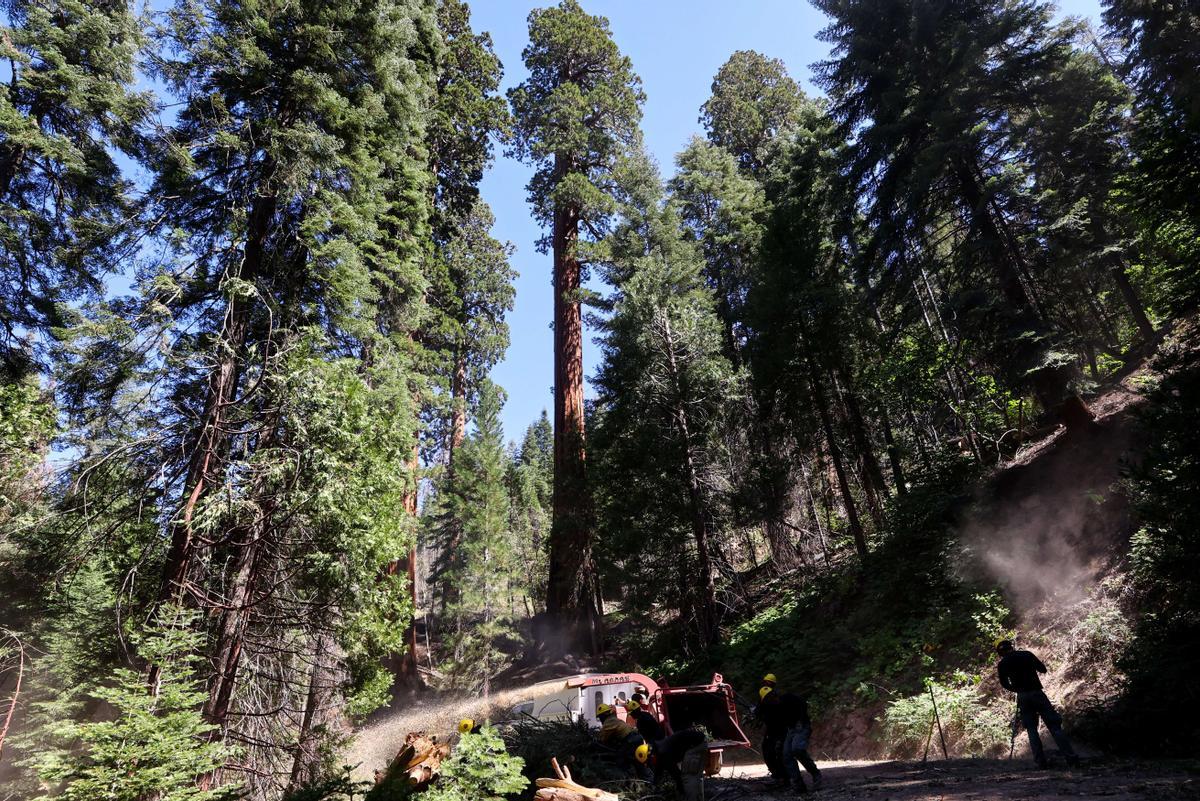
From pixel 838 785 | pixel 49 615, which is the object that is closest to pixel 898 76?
pixel 838 785

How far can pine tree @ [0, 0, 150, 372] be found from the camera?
952 cm

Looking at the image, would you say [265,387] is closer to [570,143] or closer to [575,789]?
[575,789]

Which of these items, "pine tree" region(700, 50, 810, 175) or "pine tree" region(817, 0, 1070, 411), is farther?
"pine tree" region(700, 50, 810, 175)

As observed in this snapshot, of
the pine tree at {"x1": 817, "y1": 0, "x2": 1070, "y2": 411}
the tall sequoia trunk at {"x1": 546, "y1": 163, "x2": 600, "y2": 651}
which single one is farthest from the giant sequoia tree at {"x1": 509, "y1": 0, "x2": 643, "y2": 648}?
the pine tree at {"x1": 817, "y1": 0, "x2": 1070, "y2": 411}

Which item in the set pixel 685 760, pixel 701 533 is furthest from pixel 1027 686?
pixel 701 533

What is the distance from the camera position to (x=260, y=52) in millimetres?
9258

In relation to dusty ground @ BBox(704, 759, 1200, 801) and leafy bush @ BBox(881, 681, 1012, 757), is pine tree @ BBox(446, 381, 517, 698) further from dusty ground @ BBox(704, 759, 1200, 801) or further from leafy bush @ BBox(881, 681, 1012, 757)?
dusty ground @ BBox(704, 759, 1200, 801)

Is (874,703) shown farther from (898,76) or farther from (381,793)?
(898,76)

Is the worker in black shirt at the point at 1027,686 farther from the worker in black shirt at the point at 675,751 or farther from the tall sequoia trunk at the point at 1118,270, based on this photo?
the tall sequoia trunk at the point at 1118,270

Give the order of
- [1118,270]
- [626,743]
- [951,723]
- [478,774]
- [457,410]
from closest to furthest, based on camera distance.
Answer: [478,774] < [626,743] < [951,723] < [1118,270] < [457,410]

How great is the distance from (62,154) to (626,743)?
13.0 metres

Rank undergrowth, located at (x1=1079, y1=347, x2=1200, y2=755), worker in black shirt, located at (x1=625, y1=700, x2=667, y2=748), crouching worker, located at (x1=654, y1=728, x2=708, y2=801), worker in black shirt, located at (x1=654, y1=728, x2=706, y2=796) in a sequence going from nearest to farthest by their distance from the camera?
undergrowth, located at (x1=1079, y1=347, x2=1200, y2=755)
crouching worker, located at (x1=654, y1=728, x2=708, y2=801)
worker in black shirt, located at (x1=654, y1=728, x2=706, y2=796)
worker in black shirt, located at (x1=625, y1=700, x2=667, y2=748)

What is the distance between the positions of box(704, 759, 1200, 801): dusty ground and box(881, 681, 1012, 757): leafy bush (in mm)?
902

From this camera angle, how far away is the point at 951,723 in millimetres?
9102
